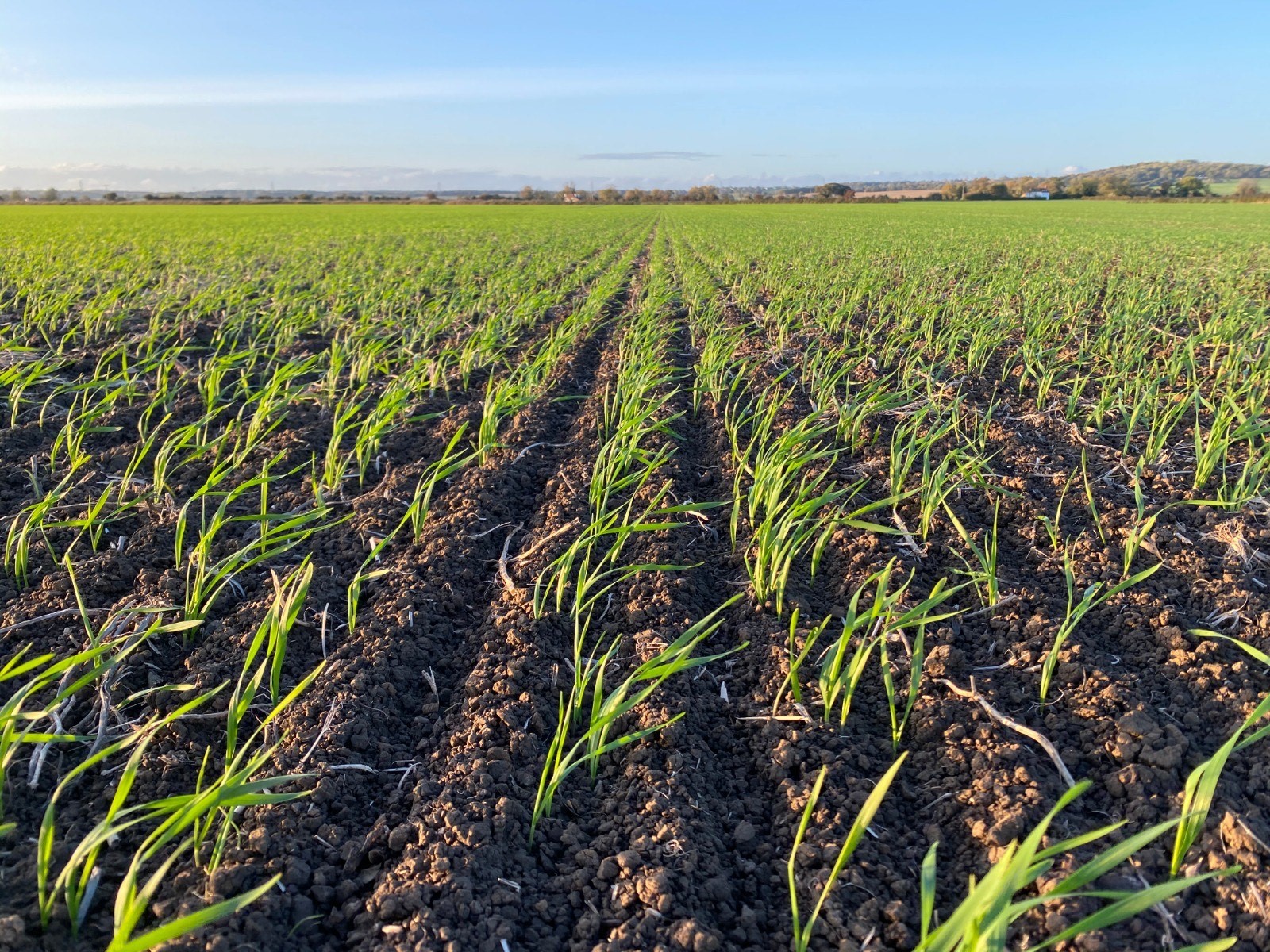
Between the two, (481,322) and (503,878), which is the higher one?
(481,322)

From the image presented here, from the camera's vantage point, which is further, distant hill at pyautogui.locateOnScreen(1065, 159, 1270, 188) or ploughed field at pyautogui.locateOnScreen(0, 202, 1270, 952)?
distant hill at pyautogui.locateOnScreen(1065, 159, 1270, 188)

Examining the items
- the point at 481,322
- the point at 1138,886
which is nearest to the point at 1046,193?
the point at 481,322

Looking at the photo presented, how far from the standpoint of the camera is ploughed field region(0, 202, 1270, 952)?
1694 mm

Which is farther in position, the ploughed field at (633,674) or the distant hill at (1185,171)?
the distant hill at (1185,171)

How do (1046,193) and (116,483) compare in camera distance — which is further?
(1046,193)

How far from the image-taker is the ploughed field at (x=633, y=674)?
66.7 inches

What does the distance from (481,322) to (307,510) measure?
4816 millimetres

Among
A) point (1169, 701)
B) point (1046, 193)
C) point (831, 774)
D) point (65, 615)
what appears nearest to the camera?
point (831, 774)

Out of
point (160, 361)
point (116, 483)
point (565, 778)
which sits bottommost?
point (565, 778)

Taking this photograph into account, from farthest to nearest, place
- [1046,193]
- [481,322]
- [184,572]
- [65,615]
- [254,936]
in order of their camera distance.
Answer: [1046,193], [481,322], [184,572], [65,615], [254,936]

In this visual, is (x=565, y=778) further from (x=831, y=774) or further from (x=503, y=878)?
(x=831, y=774)

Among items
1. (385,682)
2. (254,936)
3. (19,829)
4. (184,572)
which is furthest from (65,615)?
(254,936)

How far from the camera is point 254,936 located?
1635 millimetres

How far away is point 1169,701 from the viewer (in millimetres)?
2398
